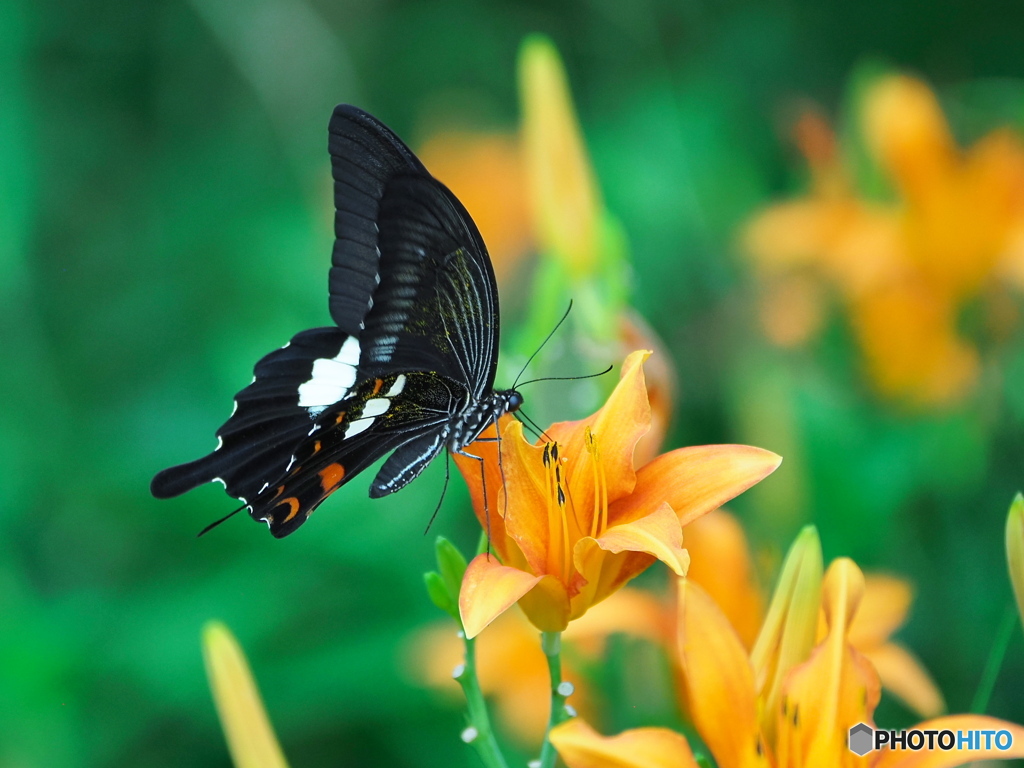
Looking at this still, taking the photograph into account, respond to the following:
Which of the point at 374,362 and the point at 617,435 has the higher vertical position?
the point at 374,362

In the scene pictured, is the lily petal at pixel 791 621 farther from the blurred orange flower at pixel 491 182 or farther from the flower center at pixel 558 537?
the blurred orange flower at pixel 491 182

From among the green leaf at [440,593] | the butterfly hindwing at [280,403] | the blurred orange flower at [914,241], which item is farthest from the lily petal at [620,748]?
the blurred orange flower at [914,241]

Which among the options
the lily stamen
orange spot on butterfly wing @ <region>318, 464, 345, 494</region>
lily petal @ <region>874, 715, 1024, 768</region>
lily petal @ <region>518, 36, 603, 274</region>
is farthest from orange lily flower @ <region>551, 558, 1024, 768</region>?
lily petal @ <region>518, 36, 603, 274</region>

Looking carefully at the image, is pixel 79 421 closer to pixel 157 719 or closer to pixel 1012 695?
pixel 157 719

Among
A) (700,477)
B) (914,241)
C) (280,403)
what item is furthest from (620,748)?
(914,241)

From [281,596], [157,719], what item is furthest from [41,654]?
[281,596]

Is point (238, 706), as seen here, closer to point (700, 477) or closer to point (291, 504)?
point (291, 504)
